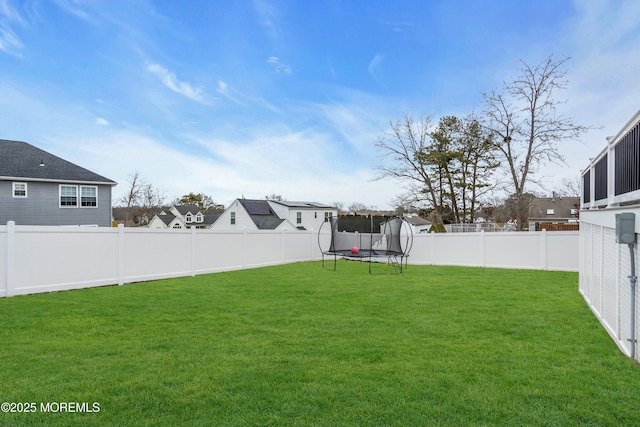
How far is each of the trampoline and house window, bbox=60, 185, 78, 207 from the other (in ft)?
40.7

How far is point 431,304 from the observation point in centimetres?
603

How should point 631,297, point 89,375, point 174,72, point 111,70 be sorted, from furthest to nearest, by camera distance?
point 174,72, point 111,70, point 631,297, point 89,375

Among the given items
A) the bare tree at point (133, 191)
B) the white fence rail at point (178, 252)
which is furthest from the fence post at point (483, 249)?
the bare tree at point (133, 191)

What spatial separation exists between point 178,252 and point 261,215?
24.0 metres

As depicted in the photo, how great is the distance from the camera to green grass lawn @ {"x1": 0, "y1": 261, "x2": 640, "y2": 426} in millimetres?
2428

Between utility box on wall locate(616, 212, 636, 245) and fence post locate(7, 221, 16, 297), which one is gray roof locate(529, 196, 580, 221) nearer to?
utility box on wall locate(616, 212, 636, 245)

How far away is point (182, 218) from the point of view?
43.5 metres

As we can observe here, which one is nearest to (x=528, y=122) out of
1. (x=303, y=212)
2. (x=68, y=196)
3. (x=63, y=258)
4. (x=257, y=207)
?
(x=63, y=258)

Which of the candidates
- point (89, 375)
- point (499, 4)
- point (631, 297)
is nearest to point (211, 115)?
point (499, 4)

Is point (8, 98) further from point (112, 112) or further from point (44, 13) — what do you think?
point (44, 13)

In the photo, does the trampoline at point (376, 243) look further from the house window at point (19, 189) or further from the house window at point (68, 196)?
the house window at point (19, 189)

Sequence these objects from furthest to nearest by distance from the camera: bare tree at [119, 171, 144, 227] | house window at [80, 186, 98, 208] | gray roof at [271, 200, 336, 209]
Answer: bare tree at [119, 171, 144, 227] → gray roof at [271, 200, 336, 209] → house window at [80, 186, 98, 208]

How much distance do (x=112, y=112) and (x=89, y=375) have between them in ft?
44.8

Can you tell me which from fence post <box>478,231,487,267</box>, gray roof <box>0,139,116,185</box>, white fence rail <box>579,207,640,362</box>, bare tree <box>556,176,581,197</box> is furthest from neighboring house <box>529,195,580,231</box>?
gray roof <box>0,139,116,185</box>
